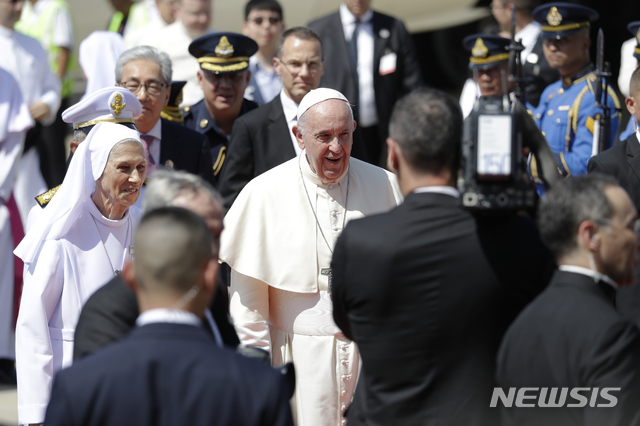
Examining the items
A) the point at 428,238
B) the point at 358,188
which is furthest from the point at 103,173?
the point at 428,238

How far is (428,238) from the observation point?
2477mm

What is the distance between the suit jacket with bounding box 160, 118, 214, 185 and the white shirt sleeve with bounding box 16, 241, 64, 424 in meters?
1.64

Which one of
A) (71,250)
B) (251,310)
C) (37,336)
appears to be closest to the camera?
(37,336)

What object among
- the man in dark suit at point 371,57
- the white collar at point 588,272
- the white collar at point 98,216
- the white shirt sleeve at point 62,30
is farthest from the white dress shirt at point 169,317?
the white shirt sleeve at point 62,30

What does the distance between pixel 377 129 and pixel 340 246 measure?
4.82 m

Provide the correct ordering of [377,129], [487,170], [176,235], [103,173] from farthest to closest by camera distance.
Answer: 1. [377,129]
2. [103,173]
3. [487,170]
4. [176,235]

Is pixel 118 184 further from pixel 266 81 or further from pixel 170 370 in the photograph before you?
pixel 266 81

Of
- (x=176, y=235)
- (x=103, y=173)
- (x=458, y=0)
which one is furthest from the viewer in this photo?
(x=458, y=0)

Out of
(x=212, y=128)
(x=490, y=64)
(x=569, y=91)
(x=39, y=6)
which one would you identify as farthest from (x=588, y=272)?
(x=39, y=6)

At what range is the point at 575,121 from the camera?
18.0ft

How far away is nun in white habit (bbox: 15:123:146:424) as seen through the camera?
337 cm

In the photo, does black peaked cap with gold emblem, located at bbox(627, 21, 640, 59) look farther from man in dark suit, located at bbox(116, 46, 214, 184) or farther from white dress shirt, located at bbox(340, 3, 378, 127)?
man in dark suit, located at bbox(116, 46, 214, 184)

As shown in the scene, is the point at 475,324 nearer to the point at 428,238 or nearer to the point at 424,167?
the point at 428,238

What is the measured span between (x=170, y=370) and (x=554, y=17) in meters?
4.47
